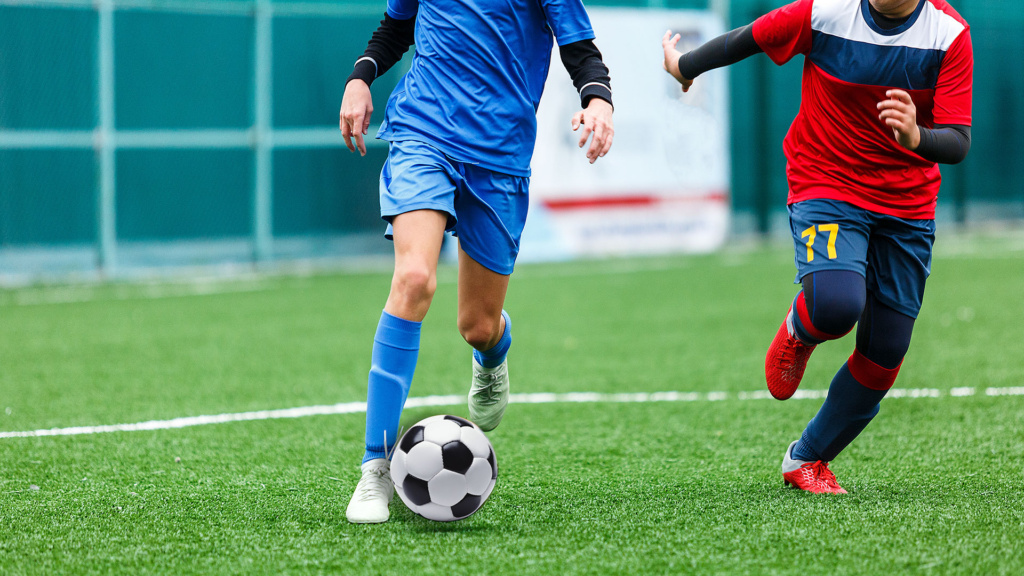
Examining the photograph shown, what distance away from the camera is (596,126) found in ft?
11.1

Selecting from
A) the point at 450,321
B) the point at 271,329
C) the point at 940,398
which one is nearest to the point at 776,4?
the point at 450,321

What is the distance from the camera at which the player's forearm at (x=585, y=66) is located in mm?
3577

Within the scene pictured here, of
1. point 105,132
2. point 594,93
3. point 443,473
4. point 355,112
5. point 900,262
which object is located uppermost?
point 594,93

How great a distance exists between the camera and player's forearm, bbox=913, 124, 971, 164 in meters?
3.18

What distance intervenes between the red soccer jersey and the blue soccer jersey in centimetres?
73

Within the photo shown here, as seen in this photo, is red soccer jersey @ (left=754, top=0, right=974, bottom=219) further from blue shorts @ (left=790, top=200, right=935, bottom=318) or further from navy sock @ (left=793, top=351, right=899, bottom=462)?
navy sock @ (left=793, top=351, right=899, bottom=462)

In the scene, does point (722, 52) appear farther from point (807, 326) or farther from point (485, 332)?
point (485, 332)

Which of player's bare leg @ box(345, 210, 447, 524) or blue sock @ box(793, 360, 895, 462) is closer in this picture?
player's bare leg @ box(345, 210, 447, 524)

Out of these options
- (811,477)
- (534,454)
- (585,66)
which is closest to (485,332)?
(534,454)

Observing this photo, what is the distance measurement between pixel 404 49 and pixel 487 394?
1.32 m

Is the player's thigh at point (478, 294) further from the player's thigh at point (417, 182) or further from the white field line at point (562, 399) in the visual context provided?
the white field line at point (562, 399)

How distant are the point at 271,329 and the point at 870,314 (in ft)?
16.6

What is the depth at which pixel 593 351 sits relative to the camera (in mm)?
6832

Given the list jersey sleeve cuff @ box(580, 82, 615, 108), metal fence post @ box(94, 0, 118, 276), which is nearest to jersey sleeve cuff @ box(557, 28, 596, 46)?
jersey sleeve cuff @ box(580, 82, 615, 108)
